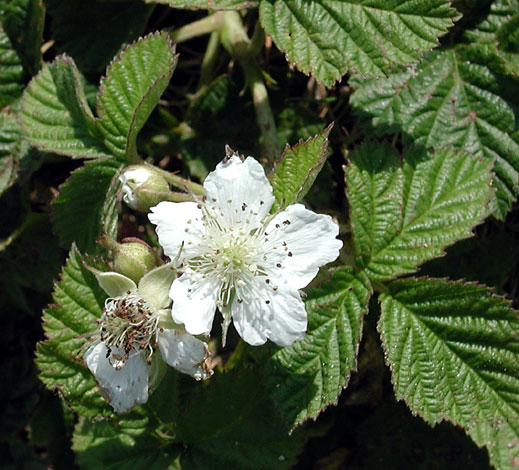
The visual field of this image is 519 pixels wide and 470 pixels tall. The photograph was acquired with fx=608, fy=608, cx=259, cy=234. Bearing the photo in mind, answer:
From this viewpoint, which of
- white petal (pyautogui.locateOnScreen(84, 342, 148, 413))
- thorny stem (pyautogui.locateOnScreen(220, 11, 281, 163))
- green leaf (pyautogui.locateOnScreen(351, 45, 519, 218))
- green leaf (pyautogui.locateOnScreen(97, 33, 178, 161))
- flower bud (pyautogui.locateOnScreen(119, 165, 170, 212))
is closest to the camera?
white petal (pyautogui.locateOnScreen(84, 342, 148, 413))

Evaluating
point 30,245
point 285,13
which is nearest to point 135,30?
point 285,13

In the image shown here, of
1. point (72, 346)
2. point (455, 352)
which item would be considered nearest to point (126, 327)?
point (72, 346)

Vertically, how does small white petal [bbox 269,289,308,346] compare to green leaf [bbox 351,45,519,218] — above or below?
below

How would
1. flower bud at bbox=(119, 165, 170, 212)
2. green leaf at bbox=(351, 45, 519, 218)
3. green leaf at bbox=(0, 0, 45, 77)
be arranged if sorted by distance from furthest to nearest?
green leaf at bbox=(0, 0, 45, 77)
green leaf at bbox=(351, 45, 519, 218)
flower bud at bbox=(119, 165, 170, 212)

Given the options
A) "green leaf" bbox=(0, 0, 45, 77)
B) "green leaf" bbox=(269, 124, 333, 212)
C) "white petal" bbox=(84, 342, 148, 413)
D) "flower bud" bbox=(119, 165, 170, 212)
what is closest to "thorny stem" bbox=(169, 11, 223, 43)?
"green leaf" bbox=(0, 0, 45, 77)

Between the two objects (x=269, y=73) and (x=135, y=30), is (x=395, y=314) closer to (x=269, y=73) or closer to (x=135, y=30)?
(x=269, y=73)

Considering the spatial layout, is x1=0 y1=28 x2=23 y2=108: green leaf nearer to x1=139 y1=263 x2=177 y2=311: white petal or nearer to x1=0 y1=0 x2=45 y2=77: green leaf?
x1=0 y1=0 x2=45 y2=77: green leaf

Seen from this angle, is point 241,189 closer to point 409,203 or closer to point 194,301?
point 194,301
